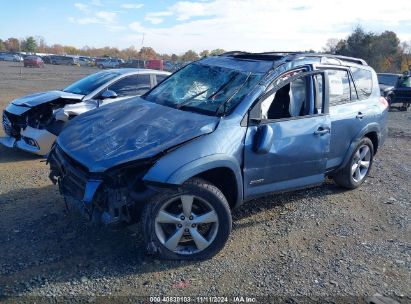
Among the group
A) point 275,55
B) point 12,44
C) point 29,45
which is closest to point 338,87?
point 275,55

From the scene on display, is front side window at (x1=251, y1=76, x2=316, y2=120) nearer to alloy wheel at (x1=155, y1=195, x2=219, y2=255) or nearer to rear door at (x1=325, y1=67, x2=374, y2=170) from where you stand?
rear door at (x1=325, y1=67, x2=374, y2=170)

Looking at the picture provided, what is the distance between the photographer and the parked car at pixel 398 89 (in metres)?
19.2

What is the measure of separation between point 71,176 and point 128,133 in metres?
0.70

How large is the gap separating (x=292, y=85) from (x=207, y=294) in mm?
2587

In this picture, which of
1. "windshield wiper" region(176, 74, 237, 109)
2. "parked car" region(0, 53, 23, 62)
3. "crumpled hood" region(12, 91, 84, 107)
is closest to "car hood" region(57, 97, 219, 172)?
"windshield wiper" region(176, 74, 237, 109)

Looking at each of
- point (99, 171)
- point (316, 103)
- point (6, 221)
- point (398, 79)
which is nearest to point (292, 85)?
point (316, 103)

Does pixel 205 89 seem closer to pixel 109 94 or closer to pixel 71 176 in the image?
pixel 71 176

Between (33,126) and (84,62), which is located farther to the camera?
(84,62)

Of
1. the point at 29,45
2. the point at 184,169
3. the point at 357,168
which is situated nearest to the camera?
the point at 184,169

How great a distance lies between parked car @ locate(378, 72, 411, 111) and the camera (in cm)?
1923

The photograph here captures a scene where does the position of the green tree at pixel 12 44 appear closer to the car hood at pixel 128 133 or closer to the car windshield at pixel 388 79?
the car windshield at pixel 388 79

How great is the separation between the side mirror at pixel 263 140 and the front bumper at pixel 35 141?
4042 millimetres

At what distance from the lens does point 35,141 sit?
21.8 feet

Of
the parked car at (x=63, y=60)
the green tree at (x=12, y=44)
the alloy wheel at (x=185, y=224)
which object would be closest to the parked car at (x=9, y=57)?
the parked car at (x=63, y=60)
